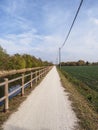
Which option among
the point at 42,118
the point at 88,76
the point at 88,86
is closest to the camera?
the point at 42,118

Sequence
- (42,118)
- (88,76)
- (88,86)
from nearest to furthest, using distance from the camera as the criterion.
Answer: (42,118) → (88,86) → (88,76)

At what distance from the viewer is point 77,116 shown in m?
6.78

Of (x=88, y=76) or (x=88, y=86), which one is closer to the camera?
(x=88, y=86)

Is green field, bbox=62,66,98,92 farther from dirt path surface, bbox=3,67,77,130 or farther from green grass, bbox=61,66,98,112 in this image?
dirt path surface, bbox=3,67,77,130

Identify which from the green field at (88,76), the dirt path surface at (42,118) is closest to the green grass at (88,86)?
the green field at (88,76)

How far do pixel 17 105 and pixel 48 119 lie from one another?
2348mm

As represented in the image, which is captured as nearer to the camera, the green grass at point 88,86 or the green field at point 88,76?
the green grass at point 88,86

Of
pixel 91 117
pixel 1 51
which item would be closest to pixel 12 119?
pixel 91 117

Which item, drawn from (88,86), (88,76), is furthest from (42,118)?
(88,76)

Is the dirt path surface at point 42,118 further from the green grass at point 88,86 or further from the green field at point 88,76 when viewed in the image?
the green field at point 88,76

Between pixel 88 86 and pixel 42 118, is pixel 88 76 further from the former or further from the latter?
pixel 42 118


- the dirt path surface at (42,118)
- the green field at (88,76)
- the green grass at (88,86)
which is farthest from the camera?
the green field at (88,76)

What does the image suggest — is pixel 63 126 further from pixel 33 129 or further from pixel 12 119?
pixel 12 119

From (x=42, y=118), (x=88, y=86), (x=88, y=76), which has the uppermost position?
(x=42, y=118)
